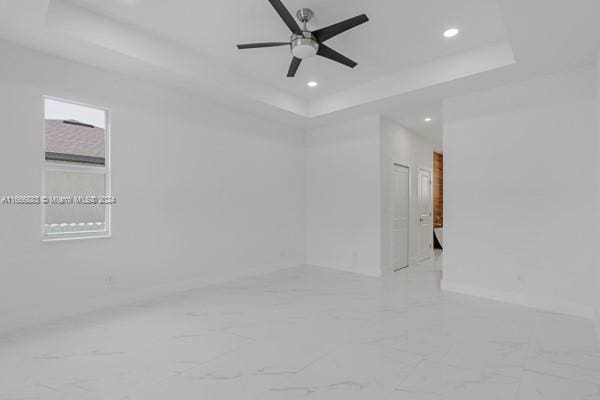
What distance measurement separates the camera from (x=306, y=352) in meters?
2.65

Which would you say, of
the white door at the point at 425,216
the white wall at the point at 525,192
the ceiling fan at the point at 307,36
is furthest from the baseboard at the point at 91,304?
the white door at the point at 425,216

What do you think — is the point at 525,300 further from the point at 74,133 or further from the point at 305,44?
the point at 74,133

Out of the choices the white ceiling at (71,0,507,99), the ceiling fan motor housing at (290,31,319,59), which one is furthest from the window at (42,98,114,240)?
the ceiling fan motor housing at (290,31,319,59)

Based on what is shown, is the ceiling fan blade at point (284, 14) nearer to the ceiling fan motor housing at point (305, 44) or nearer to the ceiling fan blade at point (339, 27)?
the ceiling fan motor housing at point (305, 44)

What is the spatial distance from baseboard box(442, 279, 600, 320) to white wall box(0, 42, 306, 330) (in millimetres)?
2950

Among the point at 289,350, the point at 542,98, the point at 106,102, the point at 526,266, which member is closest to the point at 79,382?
the point at 289,350

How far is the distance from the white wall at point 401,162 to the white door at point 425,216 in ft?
0.59

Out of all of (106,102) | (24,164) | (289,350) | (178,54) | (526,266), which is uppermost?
(178,54)

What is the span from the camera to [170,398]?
79.3 inches

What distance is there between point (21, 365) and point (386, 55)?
4657 millimetres

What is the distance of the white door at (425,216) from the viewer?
6875 millimetres

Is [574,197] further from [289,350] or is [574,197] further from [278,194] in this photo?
[278,194]

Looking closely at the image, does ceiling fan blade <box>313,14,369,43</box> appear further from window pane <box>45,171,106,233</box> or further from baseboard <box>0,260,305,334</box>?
baseboard <box>0,260,305,334</box>

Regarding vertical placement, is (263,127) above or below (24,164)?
above
